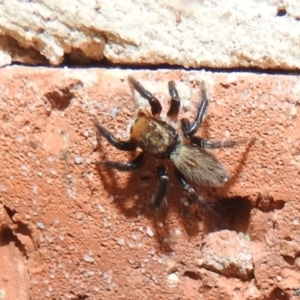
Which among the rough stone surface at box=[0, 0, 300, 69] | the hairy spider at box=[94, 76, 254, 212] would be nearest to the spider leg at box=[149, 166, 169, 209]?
the hairy spider at box=[94, 76, 254, 212]

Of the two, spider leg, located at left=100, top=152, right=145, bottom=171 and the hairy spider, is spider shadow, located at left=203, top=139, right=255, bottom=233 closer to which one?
the hairy spider

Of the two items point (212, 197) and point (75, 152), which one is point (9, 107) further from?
point (212, 197)

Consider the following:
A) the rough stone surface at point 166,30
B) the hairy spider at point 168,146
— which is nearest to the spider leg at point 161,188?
the hairy spider at point 168,146

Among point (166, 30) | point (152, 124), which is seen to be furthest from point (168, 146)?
point (166, 30)

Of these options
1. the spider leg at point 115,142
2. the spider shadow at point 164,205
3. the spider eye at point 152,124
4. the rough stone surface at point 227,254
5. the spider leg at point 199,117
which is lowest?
the rough stone surface at point 227,254

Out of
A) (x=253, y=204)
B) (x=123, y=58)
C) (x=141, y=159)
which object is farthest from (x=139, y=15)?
(x=253, y=204)

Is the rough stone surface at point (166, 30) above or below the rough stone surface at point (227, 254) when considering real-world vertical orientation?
above

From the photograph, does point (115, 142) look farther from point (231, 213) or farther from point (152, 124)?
point (231, 213)

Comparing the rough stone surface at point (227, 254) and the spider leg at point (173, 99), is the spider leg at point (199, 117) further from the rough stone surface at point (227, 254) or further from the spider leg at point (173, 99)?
the rough stone surface at point (227, 254)
